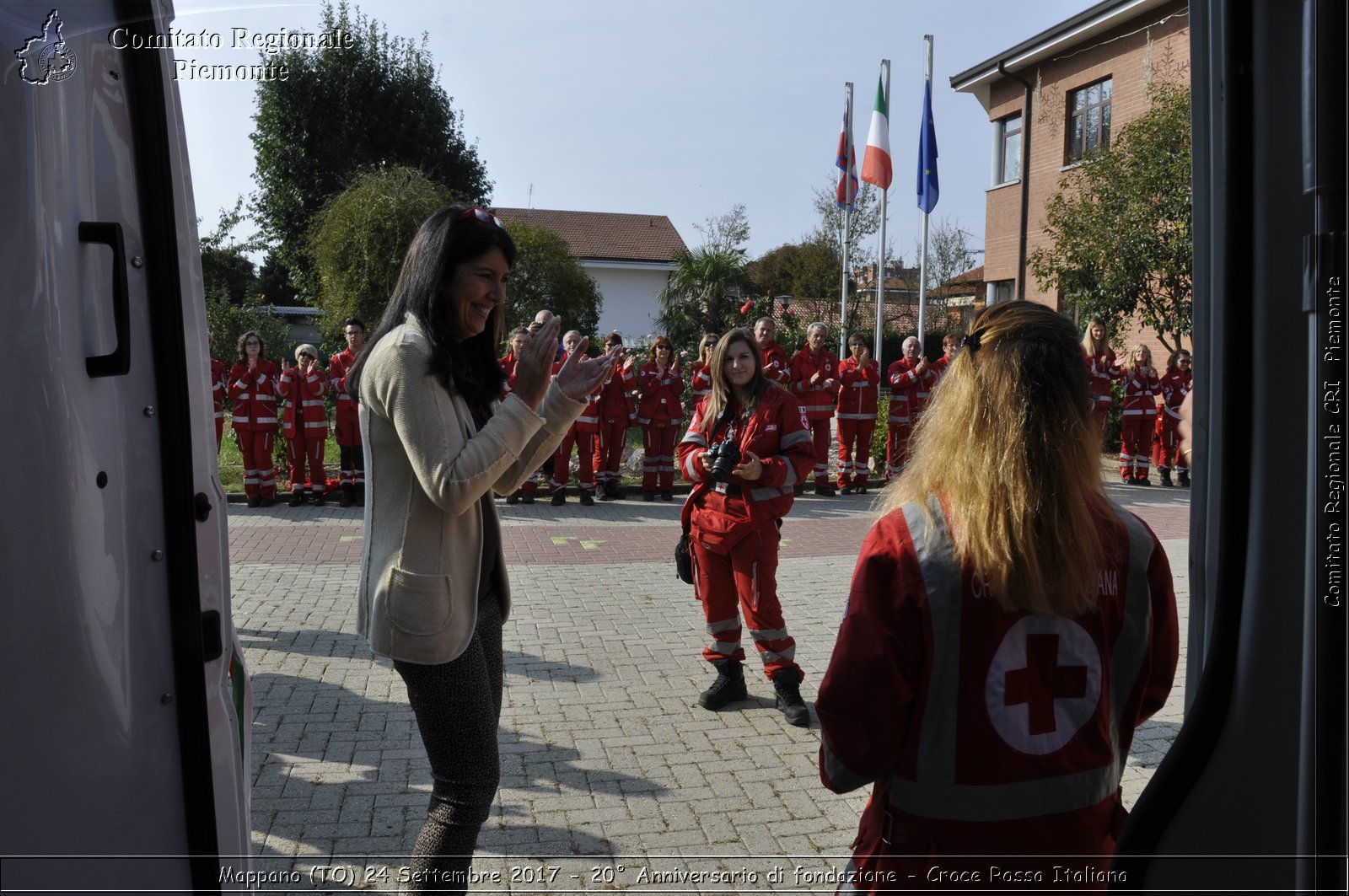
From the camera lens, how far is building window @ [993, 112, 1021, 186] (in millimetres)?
25166

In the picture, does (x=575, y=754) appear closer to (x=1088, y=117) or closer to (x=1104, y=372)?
(x=1104, y=372)

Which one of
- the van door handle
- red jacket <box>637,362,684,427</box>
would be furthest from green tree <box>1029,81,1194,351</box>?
the van door handle

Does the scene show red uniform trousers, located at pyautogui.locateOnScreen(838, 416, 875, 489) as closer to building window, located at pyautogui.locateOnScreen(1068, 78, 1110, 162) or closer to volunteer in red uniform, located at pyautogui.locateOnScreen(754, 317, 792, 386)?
volunteer in red uniform, located at pyautogui.locateOnScreen(754, 317, 792, 386)

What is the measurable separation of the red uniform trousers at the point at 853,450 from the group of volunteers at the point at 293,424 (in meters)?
7.19

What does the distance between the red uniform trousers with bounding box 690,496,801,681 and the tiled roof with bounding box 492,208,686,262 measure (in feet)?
150

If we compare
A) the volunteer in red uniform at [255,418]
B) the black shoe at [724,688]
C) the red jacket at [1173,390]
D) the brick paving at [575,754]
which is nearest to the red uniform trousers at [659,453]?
the volunteer in red uniform at [255,418]

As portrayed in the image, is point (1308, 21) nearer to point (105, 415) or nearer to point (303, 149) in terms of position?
point (105, 415)

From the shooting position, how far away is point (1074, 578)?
1.89m

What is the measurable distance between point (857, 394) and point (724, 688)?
34.7 feet

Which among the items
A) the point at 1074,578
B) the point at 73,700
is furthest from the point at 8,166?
the point at 1074,578

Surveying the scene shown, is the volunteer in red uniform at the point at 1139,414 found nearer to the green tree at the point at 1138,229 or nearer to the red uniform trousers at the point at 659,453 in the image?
the green tree at the point at 1138,229

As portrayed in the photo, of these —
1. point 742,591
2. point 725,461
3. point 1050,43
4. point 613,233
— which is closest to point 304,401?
point 725,461

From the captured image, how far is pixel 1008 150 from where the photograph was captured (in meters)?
25.8

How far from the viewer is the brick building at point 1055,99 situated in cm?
1878
